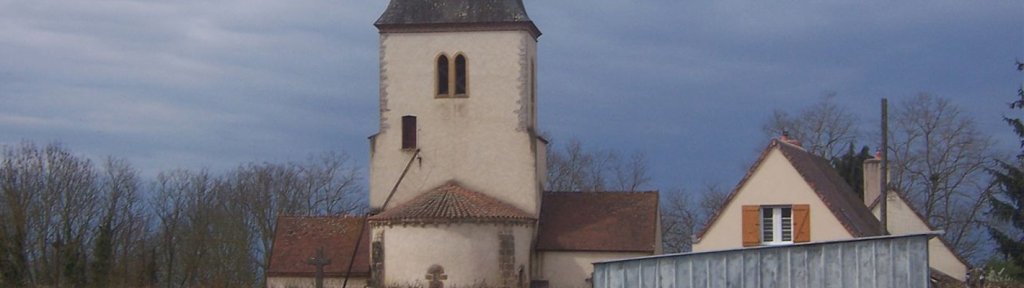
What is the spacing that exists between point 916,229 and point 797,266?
2410 cm

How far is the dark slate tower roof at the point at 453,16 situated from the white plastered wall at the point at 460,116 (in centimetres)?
26

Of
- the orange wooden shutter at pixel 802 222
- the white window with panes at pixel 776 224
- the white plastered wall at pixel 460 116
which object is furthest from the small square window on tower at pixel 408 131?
the orange wooden shutter at pixel 802 222

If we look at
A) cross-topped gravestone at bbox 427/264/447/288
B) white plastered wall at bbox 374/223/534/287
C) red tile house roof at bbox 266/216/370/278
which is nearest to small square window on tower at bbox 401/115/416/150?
red tile house roof at bbox 266/216/370/278

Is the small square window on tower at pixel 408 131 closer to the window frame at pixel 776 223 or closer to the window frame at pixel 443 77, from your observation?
the window frame at pixel 443 77

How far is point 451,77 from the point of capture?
5122 centimetres

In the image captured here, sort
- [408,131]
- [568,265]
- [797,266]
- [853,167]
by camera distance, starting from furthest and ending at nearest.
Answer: [853,167]
[408,131]
[568,265]
[797,266]

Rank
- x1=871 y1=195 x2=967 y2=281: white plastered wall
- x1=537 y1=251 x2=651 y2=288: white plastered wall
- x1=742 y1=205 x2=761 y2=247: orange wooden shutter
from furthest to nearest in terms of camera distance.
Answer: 1. x1=537 y1=251 x2=651 y2=288: white plastered wall
2. x1=871 y1=195 x2=967 y2=281: white plastered wall
3. x1=742 y1=205 x2=761 y2=247: orange wooden shutter

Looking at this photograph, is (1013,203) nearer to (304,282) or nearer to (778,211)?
(778,211)

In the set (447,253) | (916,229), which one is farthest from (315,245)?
(916,229)

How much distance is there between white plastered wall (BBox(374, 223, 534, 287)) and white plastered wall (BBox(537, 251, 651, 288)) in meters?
3.01

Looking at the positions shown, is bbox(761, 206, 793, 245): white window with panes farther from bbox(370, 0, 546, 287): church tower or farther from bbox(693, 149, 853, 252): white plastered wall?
bbox(370, 0, 546, 287): church tower

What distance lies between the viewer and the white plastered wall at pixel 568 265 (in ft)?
164

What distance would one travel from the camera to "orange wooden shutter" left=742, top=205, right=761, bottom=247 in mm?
42219

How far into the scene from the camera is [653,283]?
30906 mm
